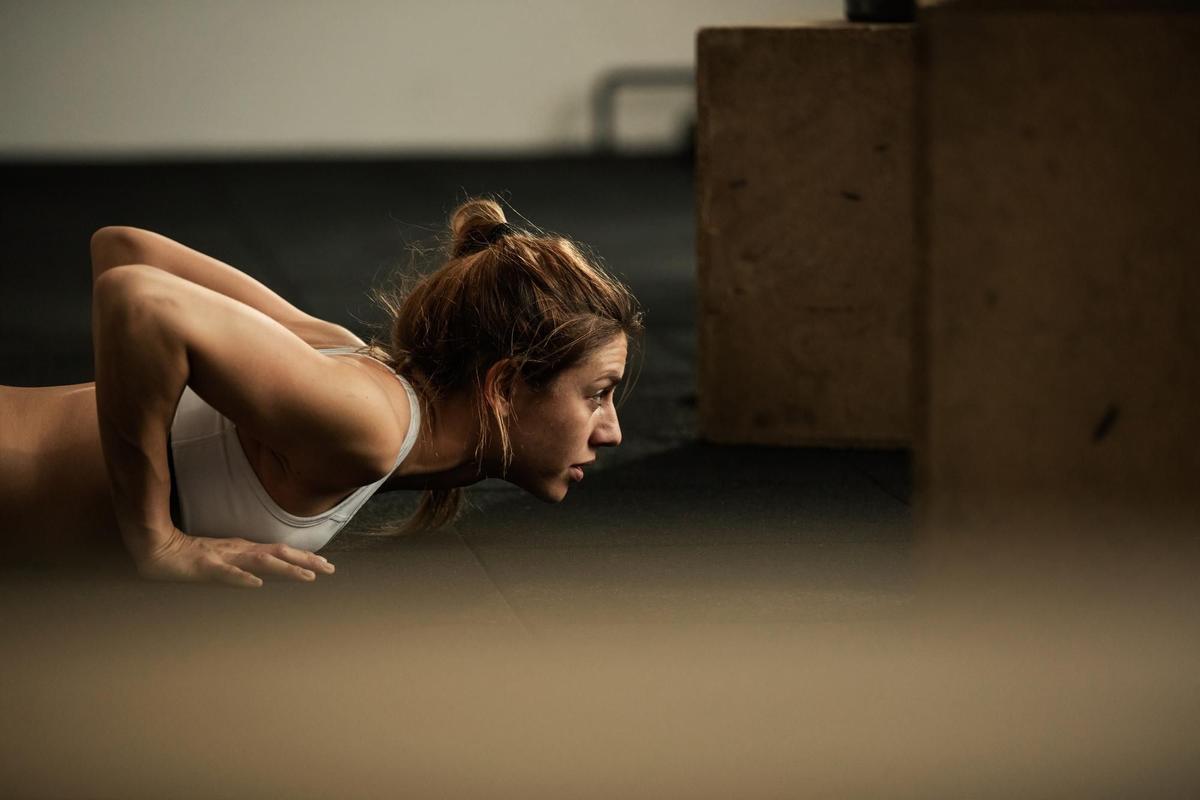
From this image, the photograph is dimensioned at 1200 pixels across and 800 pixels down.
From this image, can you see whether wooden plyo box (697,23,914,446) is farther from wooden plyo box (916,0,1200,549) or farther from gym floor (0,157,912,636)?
wooden plyo box (916,0,1200,549)

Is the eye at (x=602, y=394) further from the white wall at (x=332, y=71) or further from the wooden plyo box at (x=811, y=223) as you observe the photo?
the white wall at (x=332, y=71)

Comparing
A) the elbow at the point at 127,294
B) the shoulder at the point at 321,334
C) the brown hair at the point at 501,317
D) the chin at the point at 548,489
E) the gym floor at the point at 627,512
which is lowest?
the gym floor at the point at 627,512

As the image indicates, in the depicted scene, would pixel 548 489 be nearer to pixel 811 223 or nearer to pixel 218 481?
pixel 218 481

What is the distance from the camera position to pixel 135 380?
196cm

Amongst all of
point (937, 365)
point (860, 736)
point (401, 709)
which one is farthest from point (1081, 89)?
point (401, 709)

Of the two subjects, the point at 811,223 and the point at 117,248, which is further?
the point at 811,223

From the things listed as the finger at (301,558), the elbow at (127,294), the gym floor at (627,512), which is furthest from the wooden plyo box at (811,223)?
the elbow at (127,294)

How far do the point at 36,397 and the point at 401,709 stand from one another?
884 millimetres

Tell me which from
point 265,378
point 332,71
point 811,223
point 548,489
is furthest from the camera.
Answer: point 332,71

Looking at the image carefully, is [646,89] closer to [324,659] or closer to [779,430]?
[779,430]

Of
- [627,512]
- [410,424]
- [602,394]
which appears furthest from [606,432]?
[627,512]

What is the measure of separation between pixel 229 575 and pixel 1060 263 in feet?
3.91

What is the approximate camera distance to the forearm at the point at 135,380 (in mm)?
1948

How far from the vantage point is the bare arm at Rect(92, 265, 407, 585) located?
1950 mm
